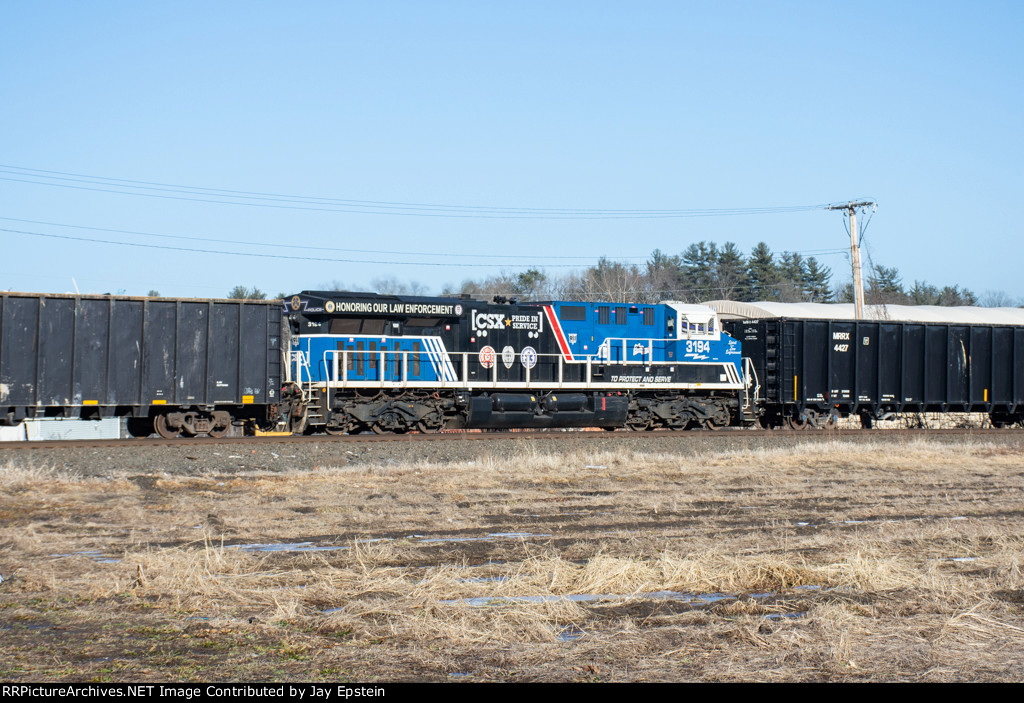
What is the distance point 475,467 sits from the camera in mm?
17047

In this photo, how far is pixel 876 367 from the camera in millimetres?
29156

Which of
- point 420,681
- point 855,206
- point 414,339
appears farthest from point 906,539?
point 855,206

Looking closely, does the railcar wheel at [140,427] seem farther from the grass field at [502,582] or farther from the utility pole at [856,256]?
the utility pole at [856,256]

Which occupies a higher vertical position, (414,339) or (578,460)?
(414,339)

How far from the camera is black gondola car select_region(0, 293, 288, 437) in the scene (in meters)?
19.5

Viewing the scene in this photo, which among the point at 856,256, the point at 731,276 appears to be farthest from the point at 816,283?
the point at 856,256

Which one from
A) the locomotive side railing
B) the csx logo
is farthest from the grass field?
the csx logo

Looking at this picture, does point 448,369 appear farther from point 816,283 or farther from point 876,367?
point 816,283

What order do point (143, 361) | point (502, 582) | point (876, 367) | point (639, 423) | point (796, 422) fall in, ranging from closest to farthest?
point (502, 582)
point (143, 361)
point (639, 423)
point (796, 422)
point (876, 367)

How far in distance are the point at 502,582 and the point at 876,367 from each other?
24346mm

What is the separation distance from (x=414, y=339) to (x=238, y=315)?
14.7ft

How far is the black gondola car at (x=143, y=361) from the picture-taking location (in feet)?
63.9

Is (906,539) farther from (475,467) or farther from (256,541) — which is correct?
(475,467)

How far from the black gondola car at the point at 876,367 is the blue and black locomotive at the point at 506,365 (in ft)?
5.79
